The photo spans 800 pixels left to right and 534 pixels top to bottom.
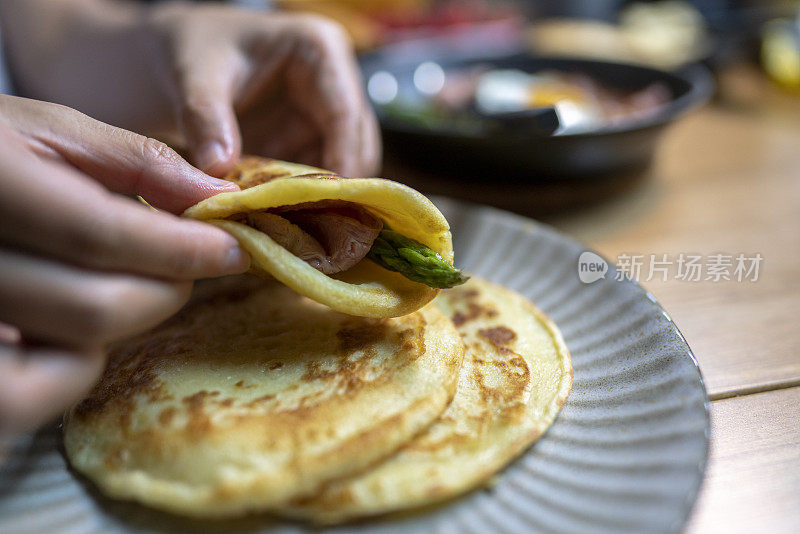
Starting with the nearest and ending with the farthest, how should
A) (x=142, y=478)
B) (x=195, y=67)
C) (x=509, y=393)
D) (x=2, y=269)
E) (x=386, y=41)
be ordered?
(x=2, y=269) → (x=142, y=478) → (x=509, y=393) → (x=195, y=67) → (x=386, y=41)

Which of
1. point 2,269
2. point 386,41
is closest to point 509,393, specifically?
point 2,269

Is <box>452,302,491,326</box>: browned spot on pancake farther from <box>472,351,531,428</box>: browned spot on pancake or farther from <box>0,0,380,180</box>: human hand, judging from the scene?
<box>0,0,380,180</box>: human hand

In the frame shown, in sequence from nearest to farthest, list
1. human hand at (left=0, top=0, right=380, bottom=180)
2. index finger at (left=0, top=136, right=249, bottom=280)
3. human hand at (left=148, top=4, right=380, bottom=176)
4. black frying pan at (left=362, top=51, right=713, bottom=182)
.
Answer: index finger at (left=0, top=136, right=249, bottom=280)
human hand at (left=0, top=0, right=380, bottom=180)
human hand at (left=148, top=4, right=380, bottom=176)
black frying pan at (left=362, top=51, right=713, bottom=182)

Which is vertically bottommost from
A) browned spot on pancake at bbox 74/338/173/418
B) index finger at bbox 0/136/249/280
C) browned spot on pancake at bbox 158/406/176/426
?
browned spot on pancake at bbox 74/338/173/418

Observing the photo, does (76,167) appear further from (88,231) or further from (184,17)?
(184,17)

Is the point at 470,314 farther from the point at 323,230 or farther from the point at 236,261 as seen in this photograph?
the point at 236,261

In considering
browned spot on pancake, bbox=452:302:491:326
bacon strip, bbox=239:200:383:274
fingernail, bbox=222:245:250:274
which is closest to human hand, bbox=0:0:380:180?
bacon strip, bbox=239:200:383:274

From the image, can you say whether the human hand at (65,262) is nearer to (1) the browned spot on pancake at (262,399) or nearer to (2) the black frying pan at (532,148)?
(1) the browned spot on pancake at (262,399)

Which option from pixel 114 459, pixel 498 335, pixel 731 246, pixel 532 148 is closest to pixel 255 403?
pixel 114 459
